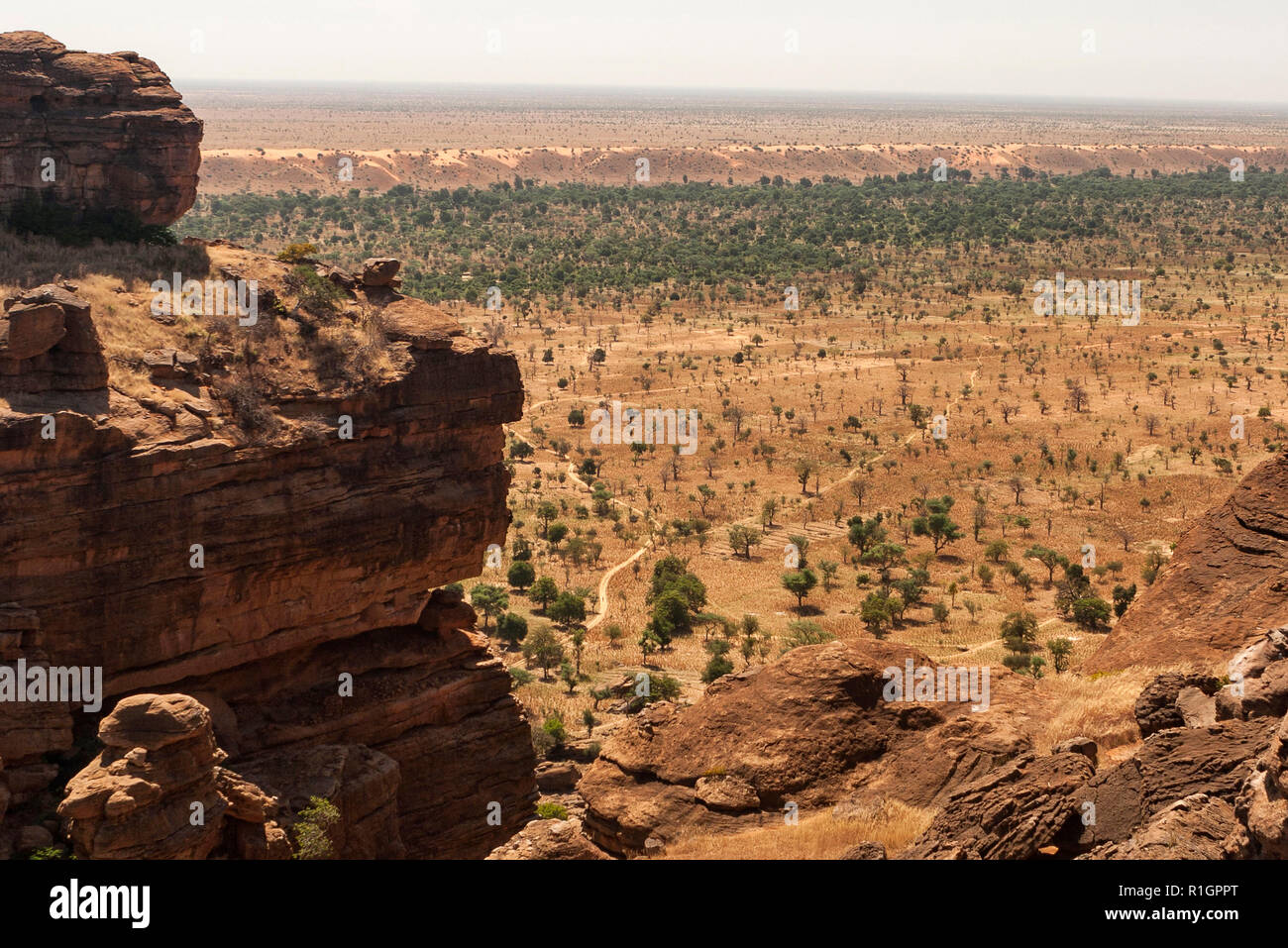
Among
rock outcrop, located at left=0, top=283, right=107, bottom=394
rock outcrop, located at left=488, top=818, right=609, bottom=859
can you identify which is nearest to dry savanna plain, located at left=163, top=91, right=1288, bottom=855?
rock outcrop, located at left=488, top=818, right=609, bottom=859

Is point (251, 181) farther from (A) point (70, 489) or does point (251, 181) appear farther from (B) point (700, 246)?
(A) point (70, 489)

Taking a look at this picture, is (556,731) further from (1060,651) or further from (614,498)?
(614,498)

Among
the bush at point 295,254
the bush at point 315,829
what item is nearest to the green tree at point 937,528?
the bush at point 295,254

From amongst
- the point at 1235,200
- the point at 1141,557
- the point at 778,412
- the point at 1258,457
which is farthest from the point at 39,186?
the point at 1235,200

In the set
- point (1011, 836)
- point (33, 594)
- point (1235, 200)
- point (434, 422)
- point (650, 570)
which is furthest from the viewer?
point (1235, 200)

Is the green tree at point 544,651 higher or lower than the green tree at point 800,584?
lower

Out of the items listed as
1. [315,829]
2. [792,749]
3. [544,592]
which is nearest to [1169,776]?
[792,749]

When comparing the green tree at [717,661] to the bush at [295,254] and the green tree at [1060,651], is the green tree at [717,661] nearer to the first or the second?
the green tree at [1060,651]

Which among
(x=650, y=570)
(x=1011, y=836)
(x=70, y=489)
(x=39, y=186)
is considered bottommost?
(x=650, y=570)
